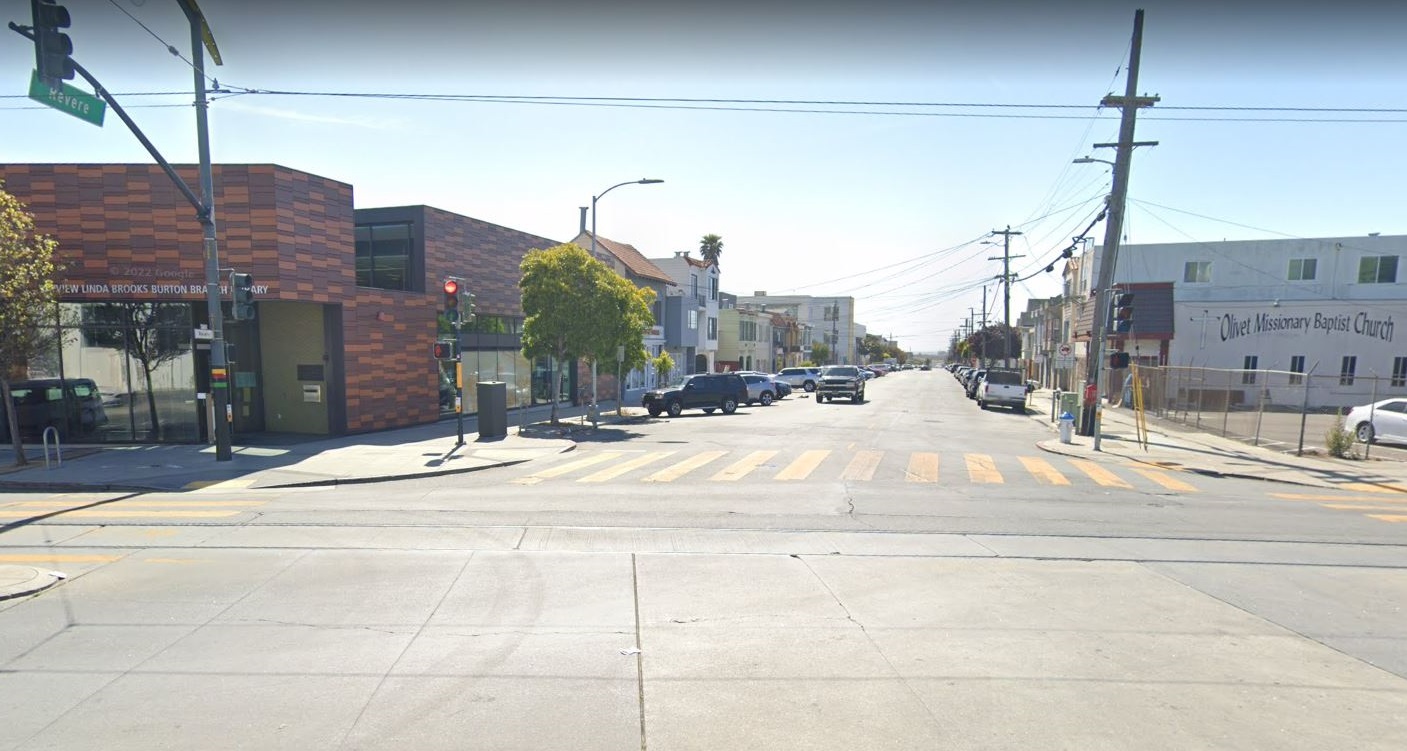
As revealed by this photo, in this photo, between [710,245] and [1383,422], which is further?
[710,245]

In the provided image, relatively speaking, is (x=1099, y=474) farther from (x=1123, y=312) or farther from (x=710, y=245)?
(x=710, y=245)

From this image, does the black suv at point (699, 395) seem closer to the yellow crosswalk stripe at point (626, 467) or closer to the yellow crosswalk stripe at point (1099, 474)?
the yellow crosswalk stripe at point (626, 467)

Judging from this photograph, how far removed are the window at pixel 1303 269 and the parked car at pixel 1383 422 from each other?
826 inches

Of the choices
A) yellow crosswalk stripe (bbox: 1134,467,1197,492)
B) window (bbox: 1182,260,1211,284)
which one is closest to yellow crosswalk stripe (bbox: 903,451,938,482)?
yellow crosswalk stripe (bbox: 1134,467,1197,492)

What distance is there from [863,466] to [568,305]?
11477 millimetres

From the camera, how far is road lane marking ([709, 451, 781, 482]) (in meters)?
13.8

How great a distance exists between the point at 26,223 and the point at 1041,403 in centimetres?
4265

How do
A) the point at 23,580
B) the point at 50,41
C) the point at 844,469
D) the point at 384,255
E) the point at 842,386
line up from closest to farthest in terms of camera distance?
1. the point at 23,580
2. the point at 50,41
3. the point at 844,469
4. the point at 384,255
5. the point at 842,386

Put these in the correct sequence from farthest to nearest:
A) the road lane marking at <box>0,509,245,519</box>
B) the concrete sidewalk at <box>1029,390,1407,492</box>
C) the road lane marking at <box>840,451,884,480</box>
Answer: the concrete sidewalk at <box>1029,390,1407,492</box> → the road lane marking at <box>840,451,884,480</box> → the road lane marking at <box>0,509,245,519</box>

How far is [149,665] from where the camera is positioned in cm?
518

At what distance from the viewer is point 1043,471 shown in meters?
15.3

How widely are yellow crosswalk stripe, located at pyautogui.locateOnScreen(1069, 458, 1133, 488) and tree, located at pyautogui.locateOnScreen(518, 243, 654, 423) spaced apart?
14.4 metres

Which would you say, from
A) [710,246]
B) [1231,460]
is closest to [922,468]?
[1231,460]

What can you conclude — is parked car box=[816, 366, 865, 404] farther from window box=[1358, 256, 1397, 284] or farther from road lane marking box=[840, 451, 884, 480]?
window box=[1358, 256, 1397, 284]
